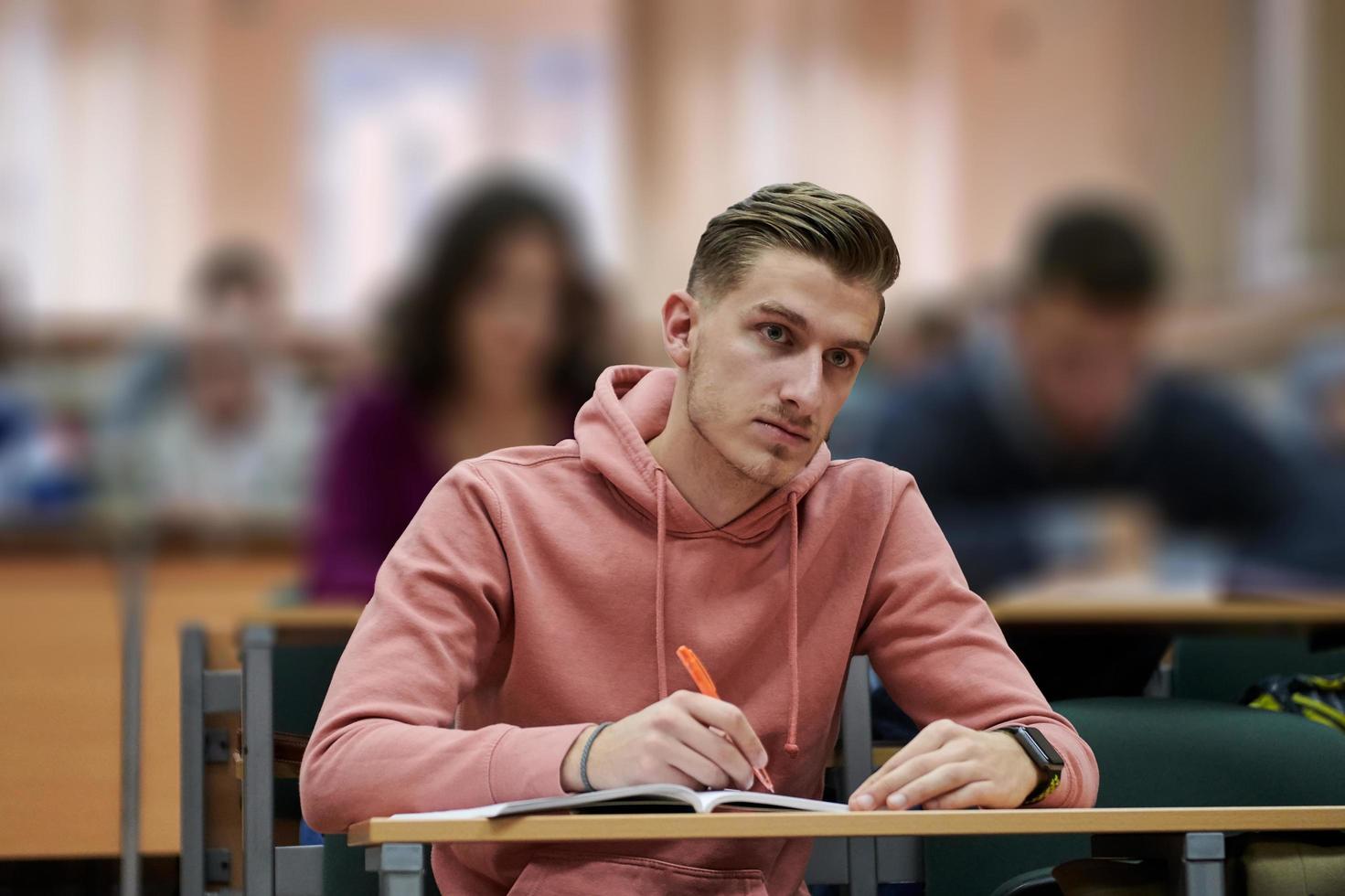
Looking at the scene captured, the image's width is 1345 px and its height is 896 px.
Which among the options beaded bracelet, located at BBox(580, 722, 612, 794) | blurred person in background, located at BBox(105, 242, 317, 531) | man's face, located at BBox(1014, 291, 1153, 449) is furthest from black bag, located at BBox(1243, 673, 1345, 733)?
blurred person in background, located at BBox(105, 242, 317, 531)

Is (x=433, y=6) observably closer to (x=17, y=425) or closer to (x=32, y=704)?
(x=17, y=425)

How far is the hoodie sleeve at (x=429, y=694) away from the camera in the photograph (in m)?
1.08

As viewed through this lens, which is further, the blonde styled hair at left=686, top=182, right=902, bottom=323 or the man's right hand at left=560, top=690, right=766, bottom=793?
the blonde styled hair at left=686, top=182, right=902, bottom=323

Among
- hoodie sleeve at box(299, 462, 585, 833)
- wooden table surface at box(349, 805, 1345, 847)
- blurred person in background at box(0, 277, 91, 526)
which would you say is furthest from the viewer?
blurred person in background at box(0, 277, 91, 526)

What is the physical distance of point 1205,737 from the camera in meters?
1.39

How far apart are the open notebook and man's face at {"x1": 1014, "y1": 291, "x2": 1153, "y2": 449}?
6.18 ft

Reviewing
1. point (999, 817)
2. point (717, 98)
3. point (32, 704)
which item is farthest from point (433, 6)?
point (999, 817)

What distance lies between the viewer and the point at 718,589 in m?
1.28

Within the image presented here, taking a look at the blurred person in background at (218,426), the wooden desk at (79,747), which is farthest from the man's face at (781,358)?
the blurred person in background at (218,426)

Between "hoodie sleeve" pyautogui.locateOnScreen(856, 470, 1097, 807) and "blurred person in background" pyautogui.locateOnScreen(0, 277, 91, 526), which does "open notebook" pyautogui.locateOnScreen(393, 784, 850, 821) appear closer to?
"hoodie sleeve" pyautogui.locateOnScreen(856, 470, 1097, 807)

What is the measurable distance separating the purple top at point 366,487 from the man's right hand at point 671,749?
83 cm

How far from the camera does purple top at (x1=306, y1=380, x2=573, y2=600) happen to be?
75.2 inches

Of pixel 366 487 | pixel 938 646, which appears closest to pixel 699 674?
pixel 938 646

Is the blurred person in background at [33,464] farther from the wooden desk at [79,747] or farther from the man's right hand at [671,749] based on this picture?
the man's right hand at [671,749]
